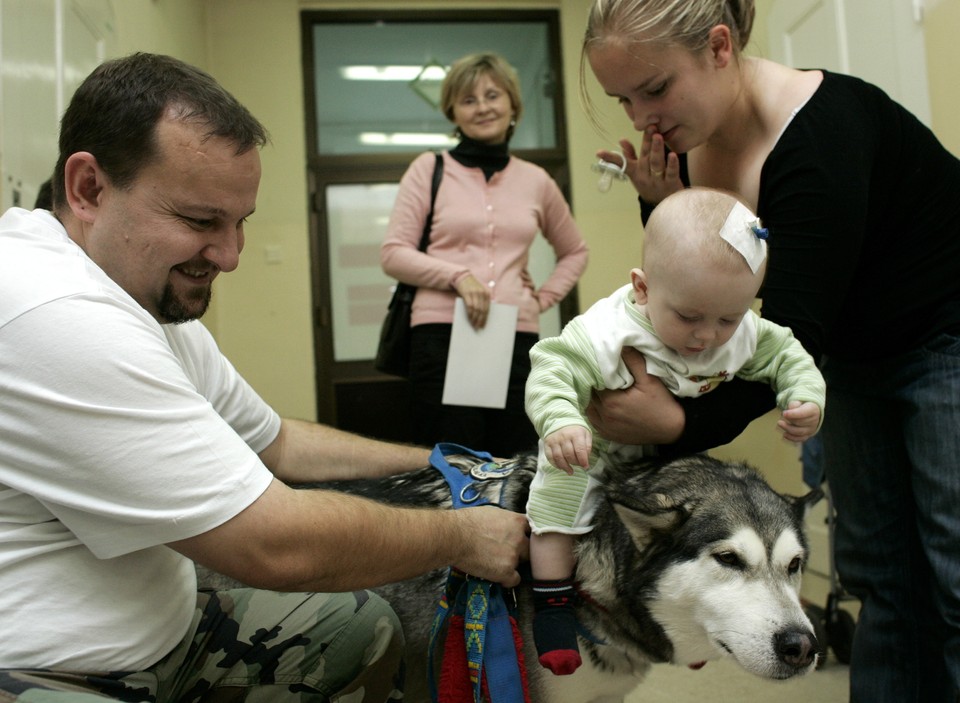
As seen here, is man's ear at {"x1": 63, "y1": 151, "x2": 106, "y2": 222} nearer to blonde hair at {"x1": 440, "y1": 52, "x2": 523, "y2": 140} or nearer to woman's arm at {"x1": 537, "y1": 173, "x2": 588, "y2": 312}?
blonde hair at {"x1": 440, "y1": 52, "x2": 523, "y2": 140}

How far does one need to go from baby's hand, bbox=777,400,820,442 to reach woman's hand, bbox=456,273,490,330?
128cm

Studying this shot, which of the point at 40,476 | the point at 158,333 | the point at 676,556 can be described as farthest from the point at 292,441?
the point at 676,556

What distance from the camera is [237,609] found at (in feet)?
4.65

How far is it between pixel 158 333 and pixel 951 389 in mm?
1316

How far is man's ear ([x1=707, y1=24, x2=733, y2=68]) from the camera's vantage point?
1241 millimetres

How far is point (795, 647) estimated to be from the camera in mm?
1111

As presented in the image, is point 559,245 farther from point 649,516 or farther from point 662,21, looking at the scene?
point 649,516

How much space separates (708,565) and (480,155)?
1760mm

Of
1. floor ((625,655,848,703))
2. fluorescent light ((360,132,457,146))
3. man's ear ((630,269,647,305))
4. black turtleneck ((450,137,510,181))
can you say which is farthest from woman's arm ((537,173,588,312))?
fluorescent light ((360,132,457,146))

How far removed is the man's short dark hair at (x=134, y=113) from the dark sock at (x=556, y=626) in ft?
2.92

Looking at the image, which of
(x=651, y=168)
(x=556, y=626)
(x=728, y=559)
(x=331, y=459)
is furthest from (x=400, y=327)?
(x=728, y=559)

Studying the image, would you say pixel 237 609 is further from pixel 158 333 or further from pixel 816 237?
pixel 816 237

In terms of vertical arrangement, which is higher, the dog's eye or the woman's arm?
the woman's arm

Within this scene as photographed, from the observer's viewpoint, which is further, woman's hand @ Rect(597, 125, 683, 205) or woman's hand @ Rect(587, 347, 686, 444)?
woman's hand @ Rect(597, 125, 683, 205)
